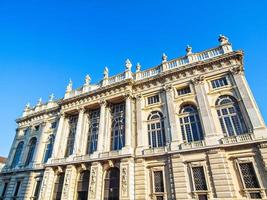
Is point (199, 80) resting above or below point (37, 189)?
above

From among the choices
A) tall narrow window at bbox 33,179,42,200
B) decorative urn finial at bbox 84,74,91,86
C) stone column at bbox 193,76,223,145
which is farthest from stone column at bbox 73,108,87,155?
stone column at bbox 193,76,223,145

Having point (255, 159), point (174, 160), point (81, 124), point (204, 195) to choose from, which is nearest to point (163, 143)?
point (174, 160)

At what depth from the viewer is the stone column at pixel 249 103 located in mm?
14991

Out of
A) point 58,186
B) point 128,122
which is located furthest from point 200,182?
point 58,186

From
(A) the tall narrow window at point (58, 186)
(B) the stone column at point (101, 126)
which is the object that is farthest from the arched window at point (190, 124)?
(A) the tall narrow window at point (58, 186)

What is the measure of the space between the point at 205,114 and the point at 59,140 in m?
19.1

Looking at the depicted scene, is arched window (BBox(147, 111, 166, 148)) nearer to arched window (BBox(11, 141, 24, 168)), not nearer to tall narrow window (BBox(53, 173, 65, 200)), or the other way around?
tall narrow window (BBox(53, 173, 65, 200))

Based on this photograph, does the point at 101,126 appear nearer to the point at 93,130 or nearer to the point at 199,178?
the point at 93,130

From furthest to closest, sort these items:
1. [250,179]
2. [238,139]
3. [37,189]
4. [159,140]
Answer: [37,189], [159,140], [238,139], [250,179]

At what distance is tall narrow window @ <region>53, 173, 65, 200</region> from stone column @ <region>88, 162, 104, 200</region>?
5168 mm

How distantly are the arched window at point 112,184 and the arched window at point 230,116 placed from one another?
11.6 m

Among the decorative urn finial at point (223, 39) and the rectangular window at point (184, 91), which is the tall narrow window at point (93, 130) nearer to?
the rectangular window at point (184, 91)

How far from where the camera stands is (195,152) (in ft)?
54.0

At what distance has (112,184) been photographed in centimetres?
1878
